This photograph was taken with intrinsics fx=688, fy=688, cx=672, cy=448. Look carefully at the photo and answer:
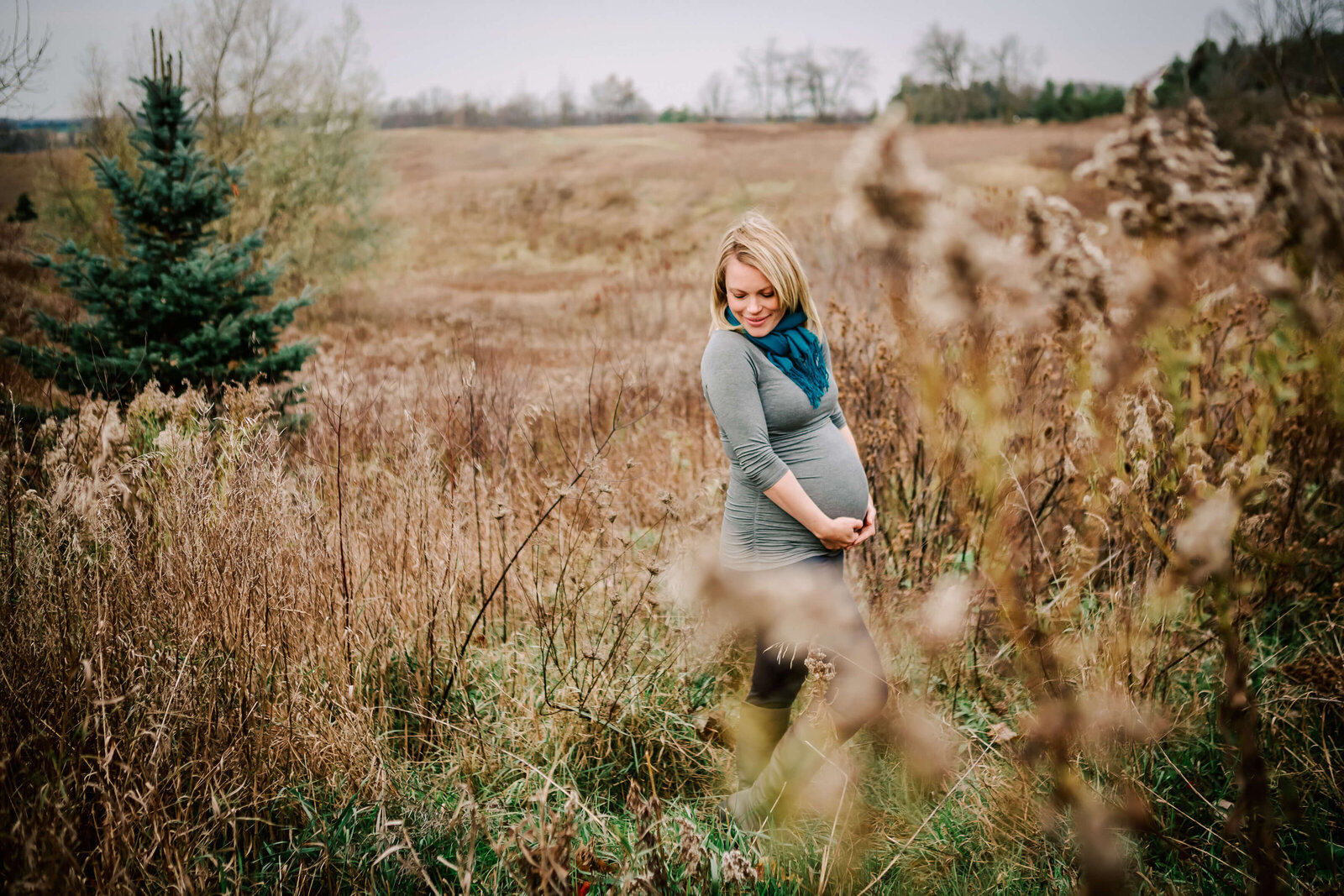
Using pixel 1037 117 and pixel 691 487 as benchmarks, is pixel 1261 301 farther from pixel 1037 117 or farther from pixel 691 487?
pixel 1037 117

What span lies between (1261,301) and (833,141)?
48194mm

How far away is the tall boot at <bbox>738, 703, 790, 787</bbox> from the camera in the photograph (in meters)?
2.08

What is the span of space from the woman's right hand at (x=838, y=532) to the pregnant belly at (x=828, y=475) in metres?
0.07

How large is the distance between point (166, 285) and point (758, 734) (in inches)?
217

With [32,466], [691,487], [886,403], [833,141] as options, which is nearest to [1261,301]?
[886,403]

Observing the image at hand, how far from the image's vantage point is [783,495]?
6.19ft

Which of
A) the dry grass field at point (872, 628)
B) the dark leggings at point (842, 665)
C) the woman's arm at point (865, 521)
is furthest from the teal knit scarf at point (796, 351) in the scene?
the dark leggings at point (842, 665)

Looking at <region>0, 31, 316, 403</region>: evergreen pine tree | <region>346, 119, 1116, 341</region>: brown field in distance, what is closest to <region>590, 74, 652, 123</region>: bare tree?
<region>346, 119, 1116, 341</region>: brown field in distance

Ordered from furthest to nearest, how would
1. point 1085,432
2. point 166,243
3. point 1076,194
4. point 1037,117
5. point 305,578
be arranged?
point 1037,117 → point 1076,194 → point 166,243 → point 305,578 → point 1085,432

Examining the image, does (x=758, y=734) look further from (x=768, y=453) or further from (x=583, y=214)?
(x=583, y=214)

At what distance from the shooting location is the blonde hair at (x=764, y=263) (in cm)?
190

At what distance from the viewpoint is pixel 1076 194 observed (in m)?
15.2

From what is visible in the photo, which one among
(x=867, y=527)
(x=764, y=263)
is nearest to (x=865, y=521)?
(x=867, y=527)

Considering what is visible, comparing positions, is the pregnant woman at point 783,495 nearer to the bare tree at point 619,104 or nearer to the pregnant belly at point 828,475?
the pregnant belly at point 828,475
